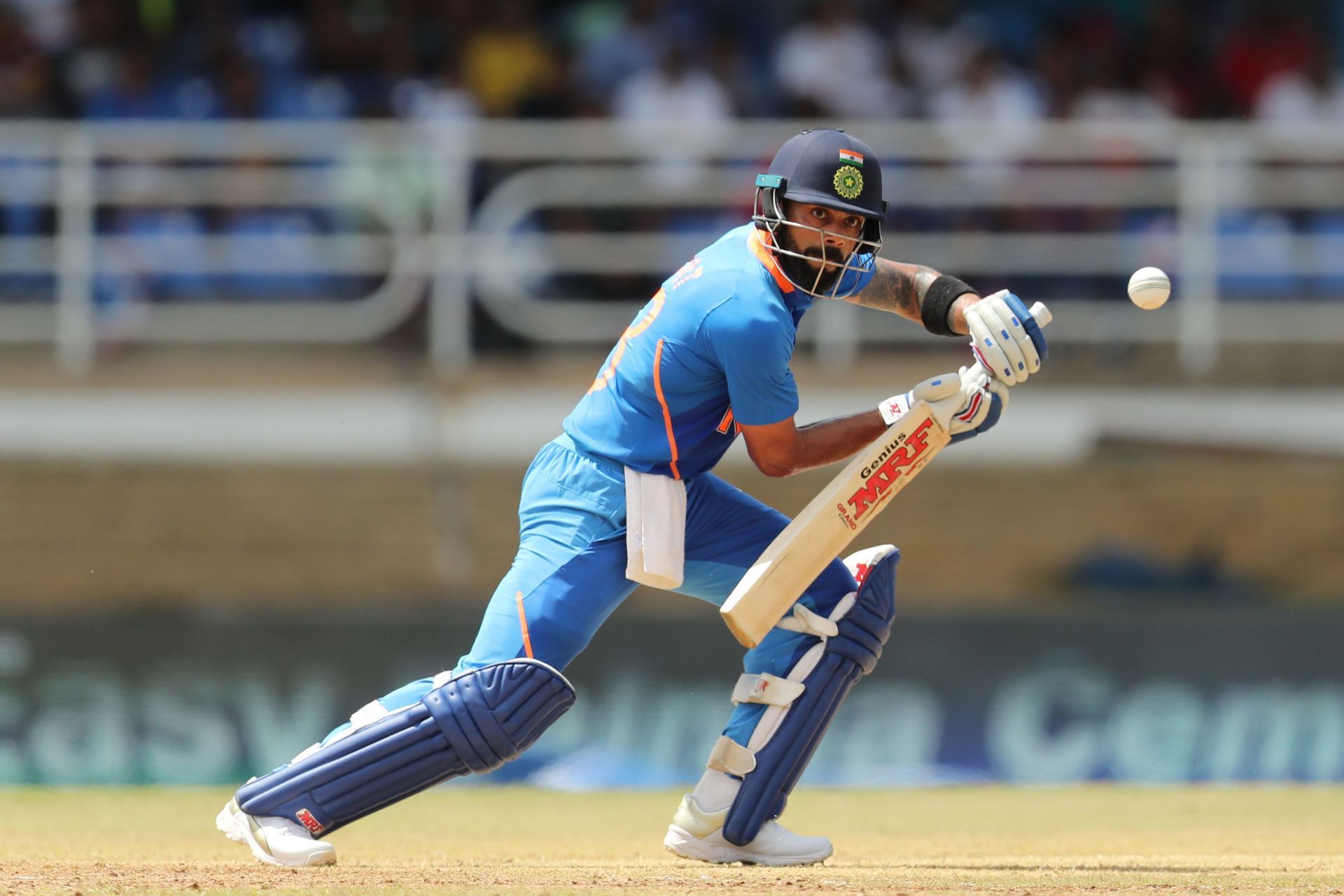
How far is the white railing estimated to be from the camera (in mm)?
9336

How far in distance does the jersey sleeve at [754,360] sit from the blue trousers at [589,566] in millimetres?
353

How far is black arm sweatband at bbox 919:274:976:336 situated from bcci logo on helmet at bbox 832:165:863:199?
442 millimetres

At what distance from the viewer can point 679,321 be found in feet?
15.3

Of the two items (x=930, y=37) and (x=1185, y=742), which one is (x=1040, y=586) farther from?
(x=930, y=37)

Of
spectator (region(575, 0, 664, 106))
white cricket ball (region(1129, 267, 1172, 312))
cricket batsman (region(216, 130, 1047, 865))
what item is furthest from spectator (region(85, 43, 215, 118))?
white cricket ball (region(1129, 267, 1172, 312))

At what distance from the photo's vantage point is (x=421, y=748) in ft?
15.0

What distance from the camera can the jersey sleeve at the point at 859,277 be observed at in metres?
4.89

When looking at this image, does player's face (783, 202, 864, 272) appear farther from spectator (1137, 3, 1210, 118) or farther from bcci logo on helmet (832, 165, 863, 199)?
spectator (1137, 3, 1210, 118)

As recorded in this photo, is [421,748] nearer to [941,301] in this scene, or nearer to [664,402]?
[664,402]

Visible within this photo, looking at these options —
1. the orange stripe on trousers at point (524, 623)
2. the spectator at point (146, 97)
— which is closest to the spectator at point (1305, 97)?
the spectator at point (146, 97)

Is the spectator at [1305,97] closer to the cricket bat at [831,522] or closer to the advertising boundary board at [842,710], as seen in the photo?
the advertising boundary board at [842,710]

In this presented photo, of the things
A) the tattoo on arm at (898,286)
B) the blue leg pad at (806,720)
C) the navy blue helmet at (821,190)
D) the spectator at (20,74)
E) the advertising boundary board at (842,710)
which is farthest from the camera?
the spectator at (20,74)

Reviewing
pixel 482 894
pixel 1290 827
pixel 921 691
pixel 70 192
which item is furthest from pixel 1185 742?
pixel 70 192

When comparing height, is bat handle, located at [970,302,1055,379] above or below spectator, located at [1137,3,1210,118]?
below
